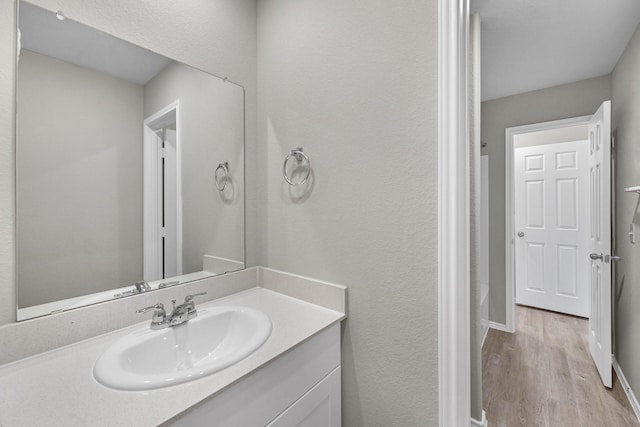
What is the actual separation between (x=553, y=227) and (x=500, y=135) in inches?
51.8

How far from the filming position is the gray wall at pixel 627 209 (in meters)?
1.78

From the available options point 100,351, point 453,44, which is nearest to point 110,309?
point 100,351

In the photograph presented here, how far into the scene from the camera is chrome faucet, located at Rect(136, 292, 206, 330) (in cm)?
103

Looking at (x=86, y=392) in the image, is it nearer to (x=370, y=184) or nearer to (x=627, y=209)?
(x=370, y=184)

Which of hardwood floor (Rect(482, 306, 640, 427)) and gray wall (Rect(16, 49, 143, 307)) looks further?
hardwood floor (Rect(482, 306, 640, 427))

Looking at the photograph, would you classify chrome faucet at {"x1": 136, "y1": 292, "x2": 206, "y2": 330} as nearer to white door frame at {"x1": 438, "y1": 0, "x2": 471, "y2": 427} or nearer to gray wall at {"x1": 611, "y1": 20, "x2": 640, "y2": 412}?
white door frame at {"x1": 438, "y1": 0, "x2": 471, "y2": 427}

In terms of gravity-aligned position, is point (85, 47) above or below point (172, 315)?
above

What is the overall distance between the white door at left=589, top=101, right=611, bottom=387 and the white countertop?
221 cm

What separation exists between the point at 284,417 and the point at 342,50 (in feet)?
4.56

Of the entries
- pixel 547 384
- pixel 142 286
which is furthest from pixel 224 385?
pixel 547 384

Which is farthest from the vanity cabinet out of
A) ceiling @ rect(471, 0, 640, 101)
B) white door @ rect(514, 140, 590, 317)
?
white door @ rect(514, 140, 590, 317)

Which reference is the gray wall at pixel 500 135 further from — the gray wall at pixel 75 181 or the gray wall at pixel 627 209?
the gray wall at pixel 75 181

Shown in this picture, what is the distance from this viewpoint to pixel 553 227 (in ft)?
10.6

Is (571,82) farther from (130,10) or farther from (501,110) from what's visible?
(130,10)
